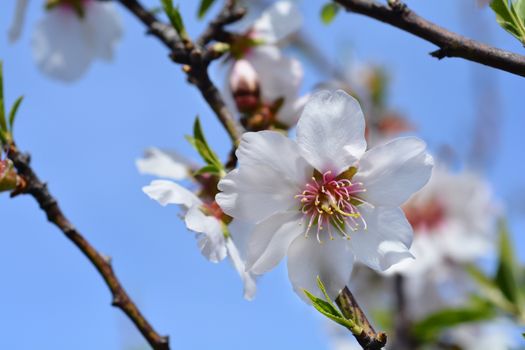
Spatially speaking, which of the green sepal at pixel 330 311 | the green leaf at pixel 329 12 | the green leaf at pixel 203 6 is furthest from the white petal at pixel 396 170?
the green leaf at pixel 203 6

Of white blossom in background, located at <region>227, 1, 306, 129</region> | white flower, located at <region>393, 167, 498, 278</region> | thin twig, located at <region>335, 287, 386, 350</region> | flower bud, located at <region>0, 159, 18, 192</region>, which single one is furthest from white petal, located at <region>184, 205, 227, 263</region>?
white flower, located at <region>393, 167, 498, 278</region>

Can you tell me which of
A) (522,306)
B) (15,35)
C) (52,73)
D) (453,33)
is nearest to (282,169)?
(453,33)

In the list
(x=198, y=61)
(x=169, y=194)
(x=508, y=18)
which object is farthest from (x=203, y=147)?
(x=508, y=18)

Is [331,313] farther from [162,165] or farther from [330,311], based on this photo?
[162,165]

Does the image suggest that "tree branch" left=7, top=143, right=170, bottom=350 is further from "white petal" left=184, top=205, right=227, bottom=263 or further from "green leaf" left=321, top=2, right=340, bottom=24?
"green leaf" left=321, top=2, right=340, bottom=24

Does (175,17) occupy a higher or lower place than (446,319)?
higher
